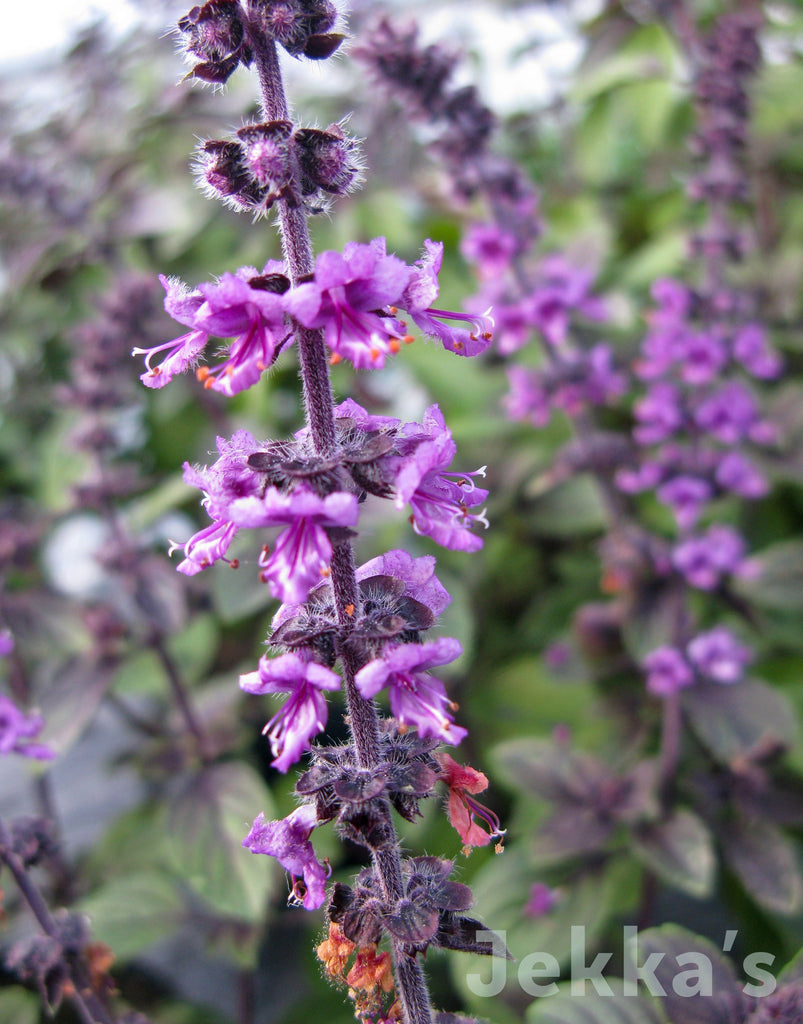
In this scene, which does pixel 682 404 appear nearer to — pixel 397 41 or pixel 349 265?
pixel 397 41

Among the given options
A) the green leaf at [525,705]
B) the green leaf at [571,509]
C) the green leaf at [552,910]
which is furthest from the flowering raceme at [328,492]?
the green leaf at [571,509]

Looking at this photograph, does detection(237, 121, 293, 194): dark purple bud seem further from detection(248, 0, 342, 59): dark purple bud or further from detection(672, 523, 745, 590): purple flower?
detection(672, 523, 745, 590): purple flower

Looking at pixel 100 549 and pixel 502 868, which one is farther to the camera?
pixel 100 549

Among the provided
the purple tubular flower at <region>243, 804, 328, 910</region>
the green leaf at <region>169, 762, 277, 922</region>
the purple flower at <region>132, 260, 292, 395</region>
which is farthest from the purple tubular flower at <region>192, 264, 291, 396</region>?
the green leaf at <region>169, 762, 277, 922</region>

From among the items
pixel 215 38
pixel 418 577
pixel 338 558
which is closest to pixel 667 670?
pixel 418 577


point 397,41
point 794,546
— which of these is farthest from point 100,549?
point 794,546

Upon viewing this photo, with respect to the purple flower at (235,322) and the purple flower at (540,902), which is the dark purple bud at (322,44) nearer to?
the purple flower at (235,322)

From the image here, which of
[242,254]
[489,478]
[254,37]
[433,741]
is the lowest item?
[489,478]
